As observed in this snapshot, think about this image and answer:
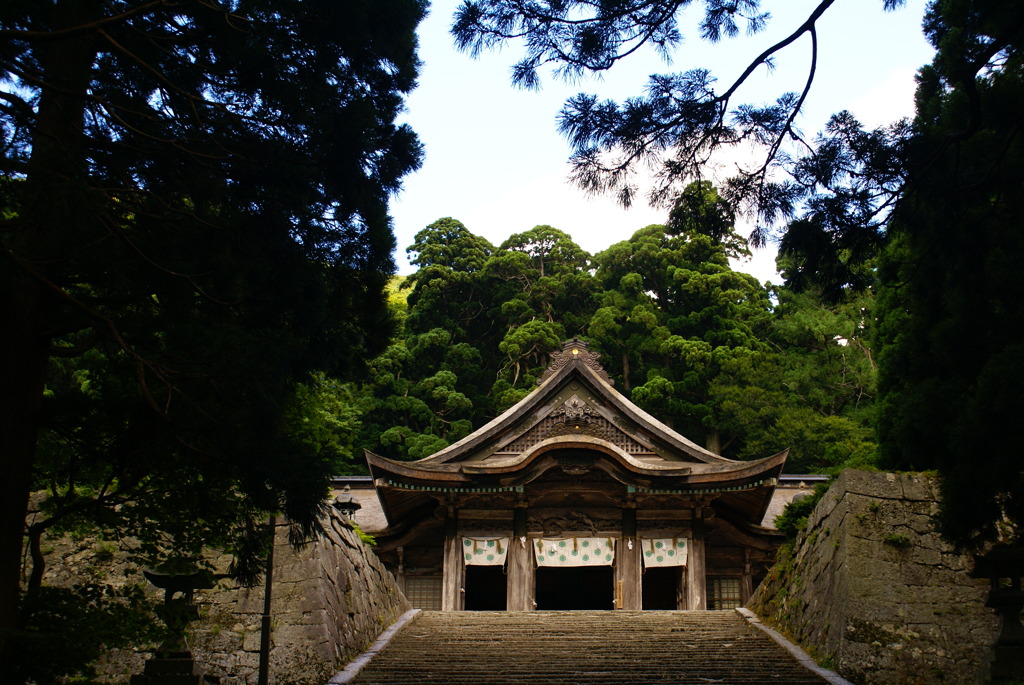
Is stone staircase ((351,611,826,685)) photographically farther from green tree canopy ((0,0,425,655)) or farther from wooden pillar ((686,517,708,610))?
wooden pillar ((686,517,708,610))

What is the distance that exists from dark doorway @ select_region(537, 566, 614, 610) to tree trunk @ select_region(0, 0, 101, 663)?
15.6 meters

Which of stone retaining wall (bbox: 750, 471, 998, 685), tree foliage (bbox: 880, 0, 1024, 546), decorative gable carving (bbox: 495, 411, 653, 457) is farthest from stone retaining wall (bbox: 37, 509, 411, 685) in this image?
decorative gable carving (bbox: 495, 411, 653, 457)

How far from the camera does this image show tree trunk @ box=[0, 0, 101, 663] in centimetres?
461

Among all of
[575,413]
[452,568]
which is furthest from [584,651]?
[575,413]

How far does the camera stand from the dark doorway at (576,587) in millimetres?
19594

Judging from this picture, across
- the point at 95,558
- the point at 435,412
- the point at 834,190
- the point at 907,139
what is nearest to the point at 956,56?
the point at 907,139

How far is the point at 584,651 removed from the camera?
30.9ft

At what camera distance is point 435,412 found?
30844mm

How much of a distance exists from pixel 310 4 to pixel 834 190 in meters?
4.16

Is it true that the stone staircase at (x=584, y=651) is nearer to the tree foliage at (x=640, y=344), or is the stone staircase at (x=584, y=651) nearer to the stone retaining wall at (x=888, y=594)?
the stone retaining wall at (x=888, y=594)

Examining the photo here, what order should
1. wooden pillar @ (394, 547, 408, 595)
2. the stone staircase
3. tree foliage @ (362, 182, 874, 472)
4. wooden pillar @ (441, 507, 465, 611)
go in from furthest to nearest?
tree foliage @ (362, 182, 874, 472) → wooden pillar @ (394, 547, 408, 595) → wooden pillar @ (441, 507, 465, 611) → the stone staircase

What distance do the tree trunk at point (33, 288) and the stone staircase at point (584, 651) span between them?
4104 mm

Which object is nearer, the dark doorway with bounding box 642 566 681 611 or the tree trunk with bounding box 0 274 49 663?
the tree trunk with bounding box 0 274 49 663

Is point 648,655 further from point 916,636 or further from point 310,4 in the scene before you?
point 310,4
